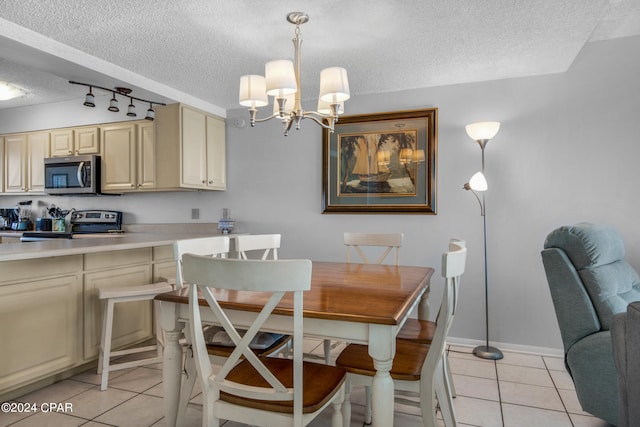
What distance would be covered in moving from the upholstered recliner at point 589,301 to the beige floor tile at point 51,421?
2.49 m

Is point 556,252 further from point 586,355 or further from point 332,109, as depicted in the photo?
point 332,109

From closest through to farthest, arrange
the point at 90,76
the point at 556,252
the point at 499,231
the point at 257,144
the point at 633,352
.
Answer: the point at 633,352
the point at 556,252
the point at 90,76
the point at 499,231
the point at 257,144

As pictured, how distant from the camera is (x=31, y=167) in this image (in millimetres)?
4500

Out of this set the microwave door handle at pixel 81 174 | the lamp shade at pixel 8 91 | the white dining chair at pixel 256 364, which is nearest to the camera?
the white dining chair at pixel 256 364

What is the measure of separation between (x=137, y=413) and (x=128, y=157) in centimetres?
277

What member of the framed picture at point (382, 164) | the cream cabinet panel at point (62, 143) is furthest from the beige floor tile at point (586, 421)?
the cream cabinet panel at point (62, 143)

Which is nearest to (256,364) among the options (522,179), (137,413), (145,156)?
(137,413)

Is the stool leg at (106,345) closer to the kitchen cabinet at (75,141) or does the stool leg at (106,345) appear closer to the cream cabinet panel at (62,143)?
the kitchen cabinet at (75,141)

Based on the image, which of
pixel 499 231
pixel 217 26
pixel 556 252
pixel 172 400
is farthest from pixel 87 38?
pixel 499 231

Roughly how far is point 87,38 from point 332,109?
5.42 feet

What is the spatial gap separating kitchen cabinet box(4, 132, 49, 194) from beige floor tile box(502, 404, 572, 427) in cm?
501

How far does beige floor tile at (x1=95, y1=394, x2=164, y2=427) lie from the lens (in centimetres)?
196

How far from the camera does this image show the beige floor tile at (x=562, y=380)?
240 centimetres

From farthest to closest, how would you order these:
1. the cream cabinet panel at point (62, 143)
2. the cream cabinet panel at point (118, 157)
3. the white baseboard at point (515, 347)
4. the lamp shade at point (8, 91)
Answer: the cream cabinet panel at point (62, 143)
the cream cabinet panel at point (118, 157)
the lamp shade at point (8, 91)
the white baseboard at point (515, 347)
